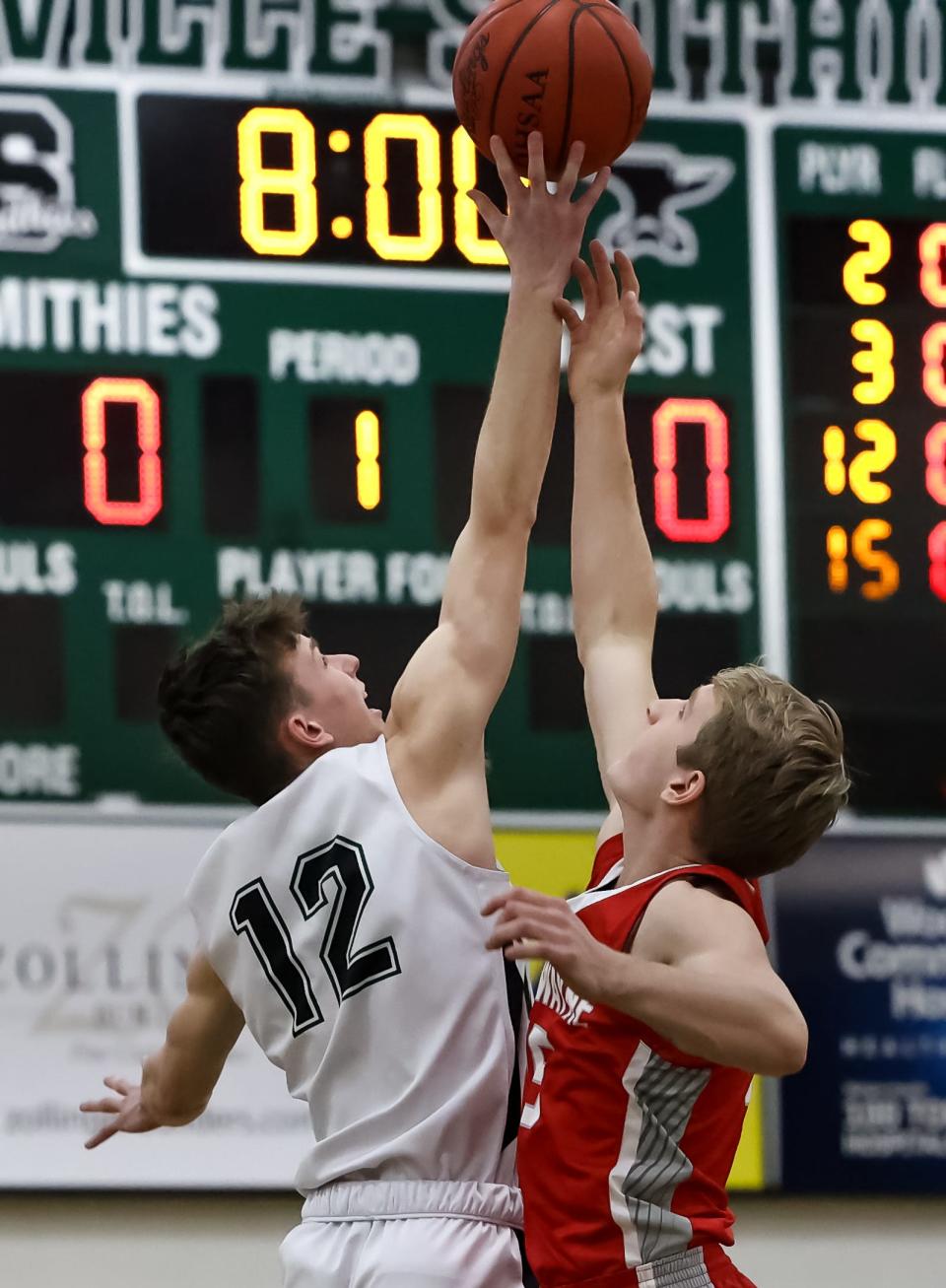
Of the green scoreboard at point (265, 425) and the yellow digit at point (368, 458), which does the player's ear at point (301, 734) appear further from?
the yellow digit at point (368, 458)

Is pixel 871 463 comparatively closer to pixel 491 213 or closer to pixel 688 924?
pixel 491 213

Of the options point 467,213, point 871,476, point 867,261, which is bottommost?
point 871,476

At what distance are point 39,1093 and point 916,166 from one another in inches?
128

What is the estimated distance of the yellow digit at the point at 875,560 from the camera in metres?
5.93

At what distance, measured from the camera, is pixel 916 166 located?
6172 mm

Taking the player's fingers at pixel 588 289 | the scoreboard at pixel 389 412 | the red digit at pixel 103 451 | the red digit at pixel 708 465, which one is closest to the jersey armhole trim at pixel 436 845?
the player's fingers at pixel 588 289

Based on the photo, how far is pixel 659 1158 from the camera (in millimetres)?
2629

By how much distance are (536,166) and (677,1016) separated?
1222 millimetres

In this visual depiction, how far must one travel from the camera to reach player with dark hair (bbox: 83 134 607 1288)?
112 inches

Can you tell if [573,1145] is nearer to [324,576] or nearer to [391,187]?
[324,576]

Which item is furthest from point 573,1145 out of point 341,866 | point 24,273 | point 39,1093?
point 24,273

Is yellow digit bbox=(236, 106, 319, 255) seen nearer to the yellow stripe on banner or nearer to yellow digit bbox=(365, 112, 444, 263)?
yellow digit bbox=(365, 112, 444, 263)

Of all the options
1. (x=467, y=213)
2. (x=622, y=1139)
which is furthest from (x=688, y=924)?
(x=467, y=213)

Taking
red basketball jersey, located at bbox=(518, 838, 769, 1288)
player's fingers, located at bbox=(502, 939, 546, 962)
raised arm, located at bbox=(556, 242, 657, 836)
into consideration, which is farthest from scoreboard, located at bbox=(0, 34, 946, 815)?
player's fingers, located at bbox=(502, 939, 546, 962)
